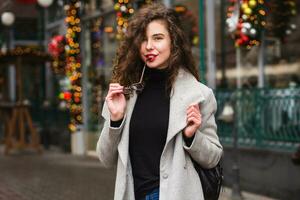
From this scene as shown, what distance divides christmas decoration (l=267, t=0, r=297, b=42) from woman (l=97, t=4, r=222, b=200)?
6249 millimetres

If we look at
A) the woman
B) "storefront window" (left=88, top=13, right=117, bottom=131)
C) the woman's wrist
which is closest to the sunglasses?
the woman

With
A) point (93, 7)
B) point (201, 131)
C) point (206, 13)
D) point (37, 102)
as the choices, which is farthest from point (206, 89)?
point (37, 102)

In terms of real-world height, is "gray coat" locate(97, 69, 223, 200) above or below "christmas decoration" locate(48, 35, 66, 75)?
below

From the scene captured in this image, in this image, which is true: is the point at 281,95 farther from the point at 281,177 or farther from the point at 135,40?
the point at 135,40

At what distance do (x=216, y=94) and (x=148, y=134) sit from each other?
22.3 ft

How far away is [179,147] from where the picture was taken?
292 centimetres

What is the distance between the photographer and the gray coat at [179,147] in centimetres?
290

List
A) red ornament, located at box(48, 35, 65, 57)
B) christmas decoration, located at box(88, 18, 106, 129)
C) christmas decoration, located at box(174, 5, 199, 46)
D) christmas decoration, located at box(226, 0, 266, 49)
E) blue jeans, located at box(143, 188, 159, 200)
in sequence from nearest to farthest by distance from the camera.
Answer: blue jeans, located at box(143, 188, 159, 200), christmas decoration, located at box(226, 0, 266, 49), christmas decoration, located at box(174, 5, 199, 46), christmas decoration, located at box(88, 18, 106, 129), red ornament, located at box(48, 35, 65, 57)

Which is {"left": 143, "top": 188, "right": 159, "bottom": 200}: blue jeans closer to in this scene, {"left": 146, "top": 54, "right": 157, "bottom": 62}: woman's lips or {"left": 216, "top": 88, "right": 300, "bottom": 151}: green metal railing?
{"left": 146, "top": 54, "right": 157, "bottom": 62}: woman's lips

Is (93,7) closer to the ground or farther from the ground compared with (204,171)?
farther from the ground

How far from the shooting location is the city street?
28.5ft

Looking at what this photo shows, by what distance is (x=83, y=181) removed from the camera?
1007 cm

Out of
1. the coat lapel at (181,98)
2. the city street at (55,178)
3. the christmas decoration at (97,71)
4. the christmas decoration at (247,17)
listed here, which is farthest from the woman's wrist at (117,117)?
the christmas decoration at (97,71)

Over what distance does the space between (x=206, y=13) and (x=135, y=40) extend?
7.83 meters
